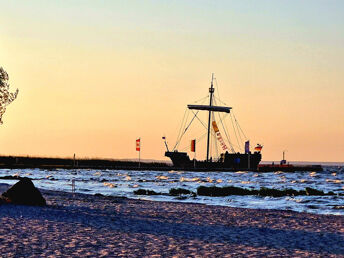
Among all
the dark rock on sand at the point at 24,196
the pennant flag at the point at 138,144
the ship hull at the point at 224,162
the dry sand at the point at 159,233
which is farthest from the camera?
the ship hull at the point at 224,162

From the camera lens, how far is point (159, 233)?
49.4ft

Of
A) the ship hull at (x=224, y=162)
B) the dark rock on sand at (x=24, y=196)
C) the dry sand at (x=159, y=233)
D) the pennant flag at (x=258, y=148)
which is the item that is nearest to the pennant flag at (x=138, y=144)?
the ship hull at (x=224, y=162)

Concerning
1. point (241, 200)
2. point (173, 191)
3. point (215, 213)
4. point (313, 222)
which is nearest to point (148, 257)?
point (313, 222)

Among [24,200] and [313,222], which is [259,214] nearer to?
[313,222]

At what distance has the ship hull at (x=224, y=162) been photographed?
112 meters

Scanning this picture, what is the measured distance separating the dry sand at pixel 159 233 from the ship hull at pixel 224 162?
87548 millimetres

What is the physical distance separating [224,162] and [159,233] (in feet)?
326

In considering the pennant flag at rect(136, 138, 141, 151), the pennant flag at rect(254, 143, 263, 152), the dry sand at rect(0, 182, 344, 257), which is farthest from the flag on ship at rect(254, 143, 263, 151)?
the dry sand at rect(0, 182, 344, 257)

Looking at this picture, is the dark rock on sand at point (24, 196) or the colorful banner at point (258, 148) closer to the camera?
the dark rock on sand at point (24, 196)

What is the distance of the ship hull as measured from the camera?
11219 centimetres

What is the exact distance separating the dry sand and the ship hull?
87.5 meters

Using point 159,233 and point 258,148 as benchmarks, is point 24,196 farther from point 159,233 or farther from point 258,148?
point 258,148

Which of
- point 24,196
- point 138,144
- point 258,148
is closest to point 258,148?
point 258,148

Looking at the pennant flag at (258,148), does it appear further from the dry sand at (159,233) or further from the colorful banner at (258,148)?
the dry sand at (159,233)
